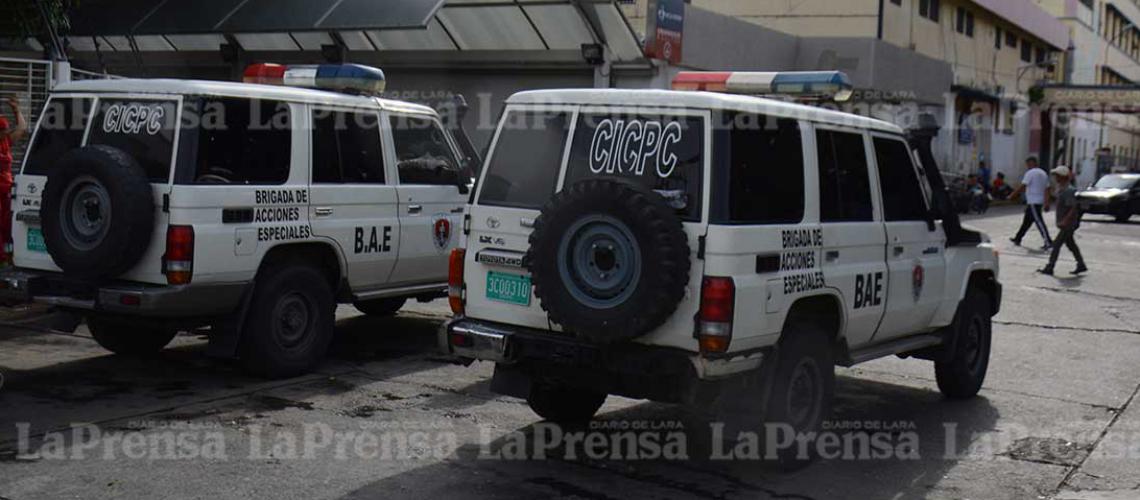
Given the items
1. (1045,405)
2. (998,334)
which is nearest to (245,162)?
(1045,405)

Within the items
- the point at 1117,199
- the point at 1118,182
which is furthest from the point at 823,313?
the point at 1118,182

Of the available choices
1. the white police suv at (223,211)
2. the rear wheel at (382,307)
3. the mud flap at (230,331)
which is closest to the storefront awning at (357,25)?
the rear wheel at (382,307)

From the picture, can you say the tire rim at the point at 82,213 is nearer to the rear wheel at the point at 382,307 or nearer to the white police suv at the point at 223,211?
the white police suv at the point at 223,211

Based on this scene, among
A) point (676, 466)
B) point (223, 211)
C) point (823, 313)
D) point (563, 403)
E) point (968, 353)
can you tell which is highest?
point (223, 211)

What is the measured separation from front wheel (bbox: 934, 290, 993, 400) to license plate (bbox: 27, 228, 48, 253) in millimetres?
6223

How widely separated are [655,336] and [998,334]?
697 cm

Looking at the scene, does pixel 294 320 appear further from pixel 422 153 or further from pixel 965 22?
pixel 965 22

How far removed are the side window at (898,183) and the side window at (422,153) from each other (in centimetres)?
364

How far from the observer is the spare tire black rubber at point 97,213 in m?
7.51

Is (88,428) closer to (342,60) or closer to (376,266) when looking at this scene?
(376,266)

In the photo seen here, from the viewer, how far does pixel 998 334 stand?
11906mm

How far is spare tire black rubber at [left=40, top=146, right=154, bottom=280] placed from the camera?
751cm

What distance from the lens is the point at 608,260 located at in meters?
6.02

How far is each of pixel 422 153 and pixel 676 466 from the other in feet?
13.4
